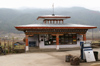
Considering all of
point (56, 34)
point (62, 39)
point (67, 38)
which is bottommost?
point (62, 39)

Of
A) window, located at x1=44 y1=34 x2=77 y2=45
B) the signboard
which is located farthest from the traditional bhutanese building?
the signboard

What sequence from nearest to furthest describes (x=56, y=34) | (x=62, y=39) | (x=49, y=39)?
(x=56, y=34), (x=49, y=39), (x=62, y=39)

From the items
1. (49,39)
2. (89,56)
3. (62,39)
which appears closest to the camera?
(89,56)

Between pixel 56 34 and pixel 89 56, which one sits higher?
pixel 56 34

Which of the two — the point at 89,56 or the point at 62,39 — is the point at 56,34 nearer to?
the point at 62,39

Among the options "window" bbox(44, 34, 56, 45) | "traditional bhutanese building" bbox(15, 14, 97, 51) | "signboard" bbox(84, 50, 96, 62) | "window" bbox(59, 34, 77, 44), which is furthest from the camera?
"window" bbox(59, 34, 77, 44)

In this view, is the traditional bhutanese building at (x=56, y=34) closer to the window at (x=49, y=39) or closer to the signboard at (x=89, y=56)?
the window at (x=49, y=39)

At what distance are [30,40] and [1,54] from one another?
7.00 meters

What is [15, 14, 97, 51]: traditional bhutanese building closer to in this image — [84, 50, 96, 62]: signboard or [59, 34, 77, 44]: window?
[59, 34, 77, 44]: window

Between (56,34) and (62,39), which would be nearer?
(56,34)

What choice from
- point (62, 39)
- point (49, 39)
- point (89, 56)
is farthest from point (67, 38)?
point (89, 56)

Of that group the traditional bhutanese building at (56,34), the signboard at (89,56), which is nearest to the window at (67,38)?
the traditional bhutanese building at (56,34)

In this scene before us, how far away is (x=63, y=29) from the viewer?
68.1 feet

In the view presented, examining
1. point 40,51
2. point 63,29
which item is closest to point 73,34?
point 63,29
